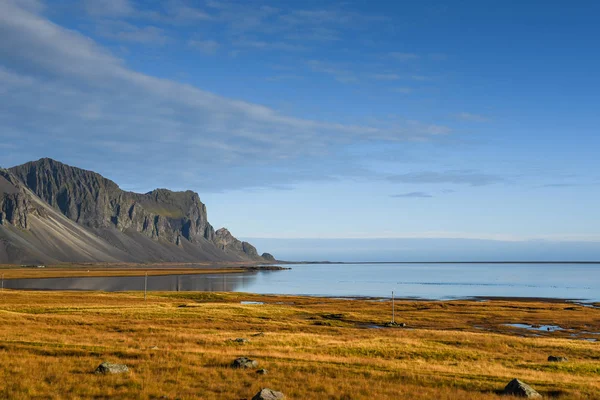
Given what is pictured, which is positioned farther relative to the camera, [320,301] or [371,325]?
[320,301]

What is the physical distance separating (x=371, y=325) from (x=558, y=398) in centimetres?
4658

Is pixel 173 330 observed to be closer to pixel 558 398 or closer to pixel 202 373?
pixel 202 373

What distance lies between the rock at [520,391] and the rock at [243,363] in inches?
A: 519

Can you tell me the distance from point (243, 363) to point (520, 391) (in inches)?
564

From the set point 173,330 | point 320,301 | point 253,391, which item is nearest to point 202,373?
point 253,391

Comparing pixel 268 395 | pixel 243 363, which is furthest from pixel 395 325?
pixel 268 395

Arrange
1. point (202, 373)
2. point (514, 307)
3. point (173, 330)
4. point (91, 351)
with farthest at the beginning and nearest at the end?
1. point (514, 307)
2. point (173, 330)
3. point (91, 351)
4. point (202, 373)

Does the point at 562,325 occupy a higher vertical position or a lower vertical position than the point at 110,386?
lower

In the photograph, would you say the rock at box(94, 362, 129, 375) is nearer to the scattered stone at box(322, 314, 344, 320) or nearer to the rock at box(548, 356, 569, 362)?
the rock at box(548, 356, 569, 362)

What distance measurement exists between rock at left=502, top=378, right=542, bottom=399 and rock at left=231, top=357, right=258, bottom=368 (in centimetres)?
1319

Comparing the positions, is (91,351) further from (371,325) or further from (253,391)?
(371,325)

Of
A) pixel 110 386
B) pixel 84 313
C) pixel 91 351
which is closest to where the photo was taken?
pixel 110 386

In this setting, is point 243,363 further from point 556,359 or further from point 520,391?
point 556,359

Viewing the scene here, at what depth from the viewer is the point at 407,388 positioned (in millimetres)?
24625
